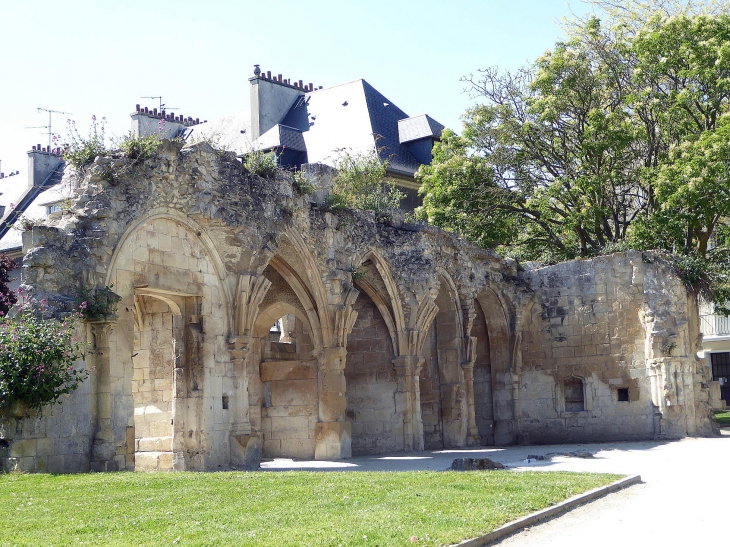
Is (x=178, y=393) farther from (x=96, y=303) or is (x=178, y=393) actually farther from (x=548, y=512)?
(x=548, y=512)

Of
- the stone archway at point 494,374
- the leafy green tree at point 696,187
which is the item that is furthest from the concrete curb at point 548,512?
the leafy green tree at point 696,187

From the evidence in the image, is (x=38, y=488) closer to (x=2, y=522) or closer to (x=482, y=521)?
(x=2, y=522)

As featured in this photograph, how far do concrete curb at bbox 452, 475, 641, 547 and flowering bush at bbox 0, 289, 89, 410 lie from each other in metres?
5.49

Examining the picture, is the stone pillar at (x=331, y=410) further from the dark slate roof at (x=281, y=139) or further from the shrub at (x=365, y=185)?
the dark slate roof at (x=281, y=139)

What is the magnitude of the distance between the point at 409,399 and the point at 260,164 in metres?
5.82

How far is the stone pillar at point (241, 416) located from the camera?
1444 centimetres

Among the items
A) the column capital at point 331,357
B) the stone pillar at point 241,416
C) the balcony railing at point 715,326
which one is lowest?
the stone pillar at point 241,416

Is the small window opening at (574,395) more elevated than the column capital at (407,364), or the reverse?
the column capital at (407,364)

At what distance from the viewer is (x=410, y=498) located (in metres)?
8.91

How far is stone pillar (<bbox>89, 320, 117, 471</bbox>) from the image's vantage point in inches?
462

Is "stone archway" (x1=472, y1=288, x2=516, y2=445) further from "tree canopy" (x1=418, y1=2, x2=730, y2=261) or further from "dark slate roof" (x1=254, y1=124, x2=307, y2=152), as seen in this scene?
"dark slate roof" (x1=254, y1=124, x2=307, y2=152)

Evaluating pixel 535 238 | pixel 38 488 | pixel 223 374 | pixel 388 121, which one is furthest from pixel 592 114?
pixel 38 488

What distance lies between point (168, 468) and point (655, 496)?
7074 mm

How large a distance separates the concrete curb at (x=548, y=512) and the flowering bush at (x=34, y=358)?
216 inches
